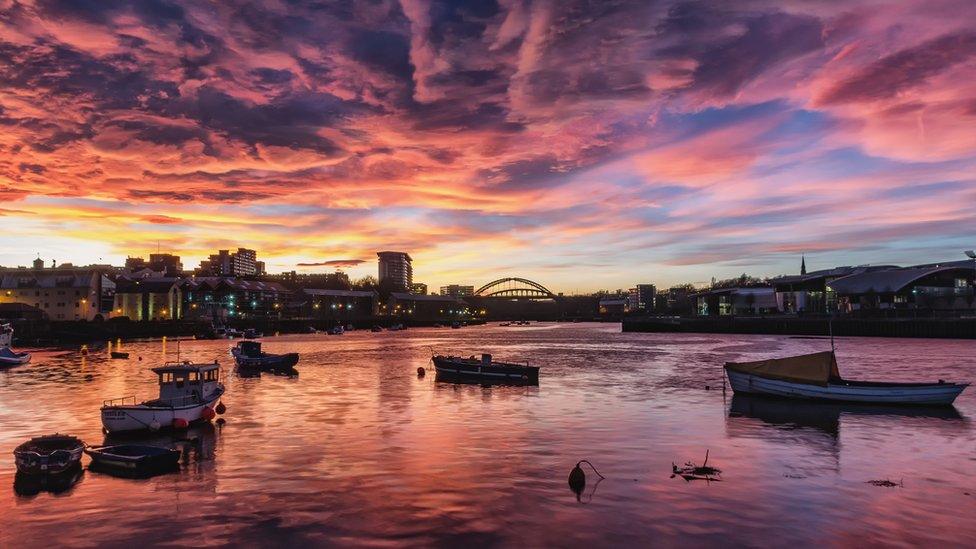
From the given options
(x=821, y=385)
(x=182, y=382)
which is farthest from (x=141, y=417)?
(x=821, y=385)

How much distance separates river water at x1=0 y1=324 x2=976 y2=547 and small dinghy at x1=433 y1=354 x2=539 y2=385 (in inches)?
309

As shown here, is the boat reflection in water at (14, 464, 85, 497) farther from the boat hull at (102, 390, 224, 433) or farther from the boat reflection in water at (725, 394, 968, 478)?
the boat reflection in water at (725, 394, 968, 478)

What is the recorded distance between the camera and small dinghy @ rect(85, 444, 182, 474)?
94.5 feet

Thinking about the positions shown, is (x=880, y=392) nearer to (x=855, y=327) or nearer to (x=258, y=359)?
(x=258, y=359)

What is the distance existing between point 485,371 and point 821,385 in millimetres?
31179

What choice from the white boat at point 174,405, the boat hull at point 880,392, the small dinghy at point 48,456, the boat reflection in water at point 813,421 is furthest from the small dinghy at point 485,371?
the small dinghy at point 48,456

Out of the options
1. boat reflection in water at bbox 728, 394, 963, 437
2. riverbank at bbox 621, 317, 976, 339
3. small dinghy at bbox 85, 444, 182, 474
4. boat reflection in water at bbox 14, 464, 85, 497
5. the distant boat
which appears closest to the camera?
boat reflection in water at bbox 14, 464, 85, 497

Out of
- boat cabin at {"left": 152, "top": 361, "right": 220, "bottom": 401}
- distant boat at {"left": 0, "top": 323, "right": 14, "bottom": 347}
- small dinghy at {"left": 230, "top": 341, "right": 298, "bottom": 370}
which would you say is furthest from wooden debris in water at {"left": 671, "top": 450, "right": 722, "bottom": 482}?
distant boat at {"left": 0, "top": 323, "right": 14, "bottom": 347}

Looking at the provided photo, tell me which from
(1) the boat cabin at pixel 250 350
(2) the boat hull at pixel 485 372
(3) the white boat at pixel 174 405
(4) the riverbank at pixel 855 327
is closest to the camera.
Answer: (3) the white boat at pixel 174 405

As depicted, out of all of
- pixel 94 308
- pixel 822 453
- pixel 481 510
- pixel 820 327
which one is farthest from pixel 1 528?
pixel 94 308

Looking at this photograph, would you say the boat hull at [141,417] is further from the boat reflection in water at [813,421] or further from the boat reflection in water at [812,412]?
the boat reflection in water at [812,412]

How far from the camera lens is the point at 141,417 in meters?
37.1

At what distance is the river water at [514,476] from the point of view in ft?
69.0

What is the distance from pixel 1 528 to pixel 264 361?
6092cm
